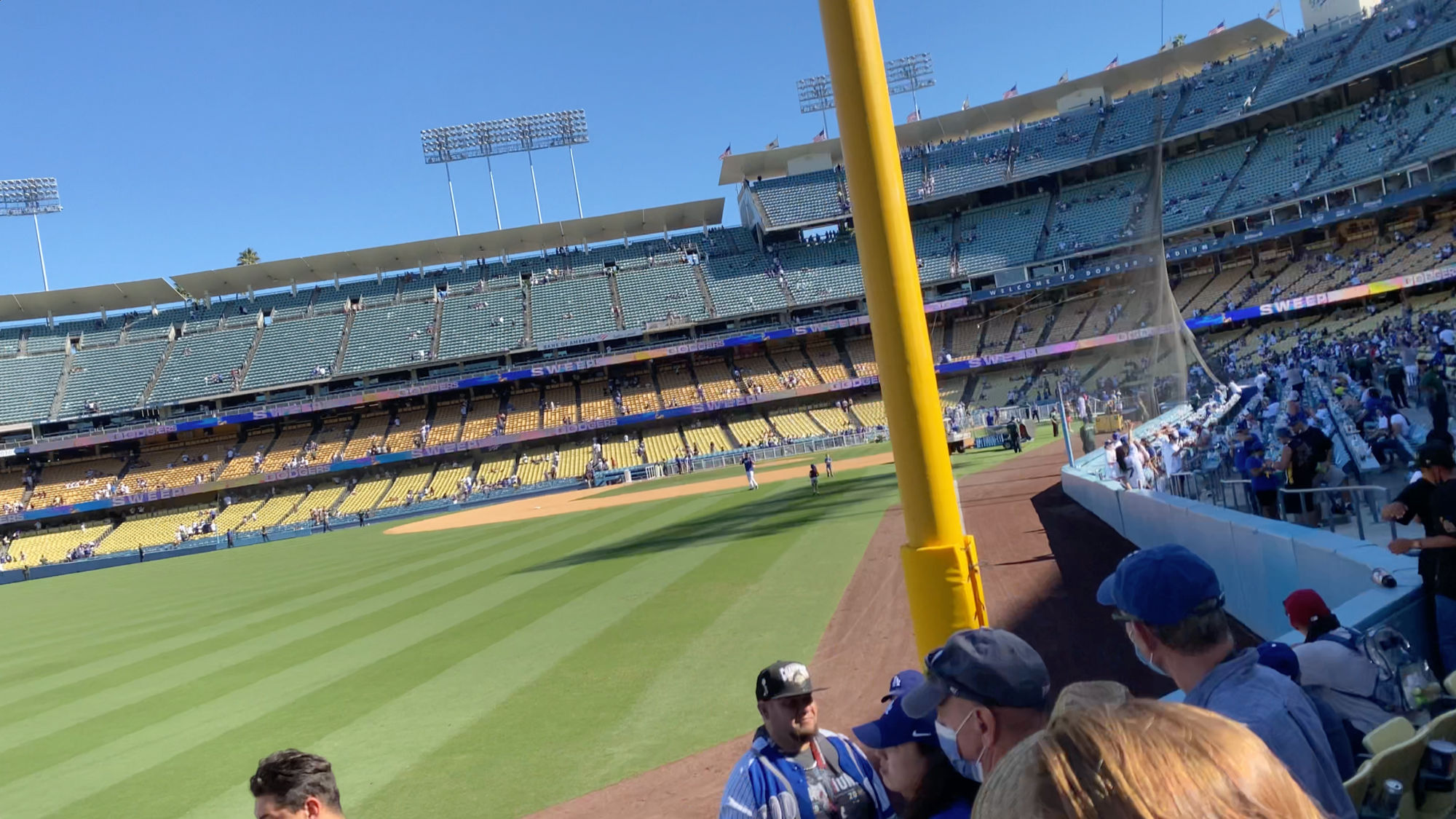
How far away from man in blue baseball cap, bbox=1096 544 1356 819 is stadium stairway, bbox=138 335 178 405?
66473mm

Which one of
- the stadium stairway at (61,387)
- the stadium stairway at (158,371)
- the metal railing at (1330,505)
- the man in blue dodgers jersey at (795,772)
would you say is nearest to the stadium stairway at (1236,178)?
the metal railing at (1330,505)

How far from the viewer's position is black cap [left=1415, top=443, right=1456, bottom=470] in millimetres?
4812

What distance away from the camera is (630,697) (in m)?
9.53

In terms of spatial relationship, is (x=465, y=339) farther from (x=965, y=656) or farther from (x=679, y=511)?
(x=965, y=656)

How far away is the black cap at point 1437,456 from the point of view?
4.81m

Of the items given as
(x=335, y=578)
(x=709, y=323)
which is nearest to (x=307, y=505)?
(x=709, y=323)

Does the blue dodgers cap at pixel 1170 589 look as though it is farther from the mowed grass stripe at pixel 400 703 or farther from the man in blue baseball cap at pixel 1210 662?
the mowed grass stripe at pixel 400 703

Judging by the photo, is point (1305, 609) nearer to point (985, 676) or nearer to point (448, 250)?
point (985, 676)

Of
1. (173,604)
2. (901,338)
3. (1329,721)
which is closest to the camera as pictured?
(1329,721)

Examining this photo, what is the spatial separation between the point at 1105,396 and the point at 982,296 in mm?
36672

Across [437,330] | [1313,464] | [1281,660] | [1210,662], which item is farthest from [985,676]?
[437,330]

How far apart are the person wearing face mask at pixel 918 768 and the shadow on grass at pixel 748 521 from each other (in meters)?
16.7

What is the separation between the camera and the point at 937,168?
62.9 meters

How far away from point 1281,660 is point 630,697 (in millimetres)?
7267
